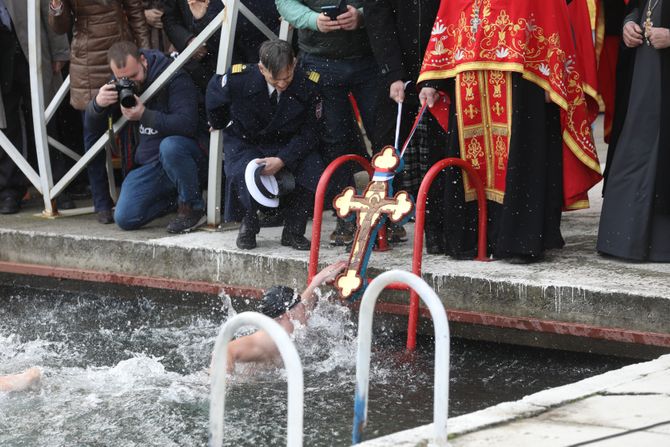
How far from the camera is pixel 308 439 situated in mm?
5277

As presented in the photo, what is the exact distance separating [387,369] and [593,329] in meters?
1.05

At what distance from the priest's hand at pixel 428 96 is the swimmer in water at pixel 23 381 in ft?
8.23

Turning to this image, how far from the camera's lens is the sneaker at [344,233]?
7.20 metres

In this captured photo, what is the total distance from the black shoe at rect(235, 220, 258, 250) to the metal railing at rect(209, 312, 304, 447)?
3503mm

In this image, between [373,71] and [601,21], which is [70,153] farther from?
[601,21]

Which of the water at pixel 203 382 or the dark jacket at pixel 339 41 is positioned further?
the dark jacket at pixel 339 41

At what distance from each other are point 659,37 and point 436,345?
3021 millimetres

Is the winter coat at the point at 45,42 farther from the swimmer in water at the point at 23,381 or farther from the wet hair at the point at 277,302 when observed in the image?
the wet hair at the point at 277,302

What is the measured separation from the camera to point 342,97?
24.0 feet

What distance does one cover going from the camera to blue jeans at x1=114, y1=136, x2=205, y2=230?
7.93 meters

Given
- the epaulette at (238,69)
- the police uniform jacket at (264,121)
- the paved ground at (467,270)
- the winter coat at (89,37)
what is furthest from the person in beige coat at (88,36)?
the epaulette at (238,69)

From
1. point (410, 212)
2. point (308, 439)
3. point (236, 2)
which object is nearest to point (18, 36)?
point (236, 2)

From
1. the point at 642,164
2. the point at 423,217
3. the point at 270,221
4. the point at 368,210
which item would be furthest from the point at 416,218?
the point at 270,221

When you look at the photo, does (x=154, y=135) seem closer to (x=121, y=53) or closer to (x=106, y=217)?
(x=121, y=53)
